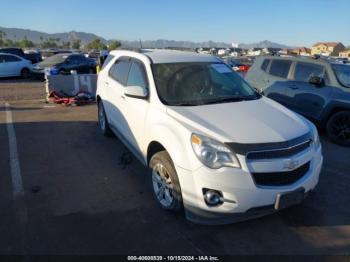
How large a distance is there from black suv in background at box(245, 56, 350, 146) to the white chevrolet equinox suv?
3.04 m

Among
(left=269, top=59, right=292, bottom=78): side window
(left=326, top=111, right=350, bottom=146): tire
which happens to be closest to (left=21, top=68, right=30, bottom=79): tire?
(left=269, top=59, right=292, bottom=78): side window

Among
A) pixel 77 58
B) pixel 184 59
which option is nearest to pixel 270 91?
pixel 184 59

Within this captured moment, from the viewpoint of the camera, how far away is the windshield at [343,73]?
276 inches

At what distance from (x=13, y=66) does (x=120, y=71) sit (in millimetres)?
15004

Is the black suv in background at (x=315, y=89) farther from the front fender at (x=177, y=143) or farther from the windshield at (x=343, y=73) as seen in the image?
the front fender at (x=177, y=143)

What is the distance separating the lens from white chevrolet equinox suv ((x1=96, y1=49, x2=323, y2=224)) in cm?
324

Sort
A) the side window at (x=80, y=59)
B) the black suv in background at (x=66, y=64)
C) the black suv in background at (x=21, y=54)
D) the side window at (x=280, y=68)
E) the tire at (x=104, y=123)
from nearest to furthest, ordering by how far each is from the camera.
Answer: the tire at (x=104, y=123) < the side window at (x=280, y=68) < the black suv in background at (x=66, y=64) < the side window at (x=80, y=59) < the black suv in background at (x=21, y=54)

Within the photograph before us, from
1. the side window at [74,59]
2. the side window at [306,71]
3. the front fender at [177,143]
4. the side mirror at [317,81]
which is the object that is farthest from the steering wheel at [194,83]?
the side window at [74,59]

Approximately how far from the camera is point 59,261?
3096 mm

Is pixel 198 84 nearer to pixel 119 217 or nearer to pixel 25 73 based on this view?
pixel 119 217

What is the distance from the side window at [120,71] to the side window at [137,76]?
22 centimetres

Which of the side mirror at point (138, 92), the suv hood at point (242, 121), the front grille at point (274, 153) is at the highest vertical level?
the side mirror at point (138, 92)

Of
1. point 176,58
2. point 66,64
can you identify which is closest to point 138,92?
point 176,58

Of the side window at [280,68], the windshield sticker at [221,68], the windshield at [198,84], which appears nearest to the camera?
the windshield at [198,84]
